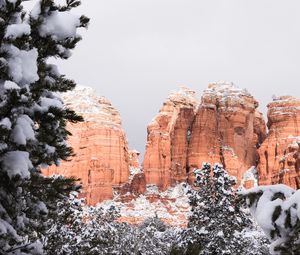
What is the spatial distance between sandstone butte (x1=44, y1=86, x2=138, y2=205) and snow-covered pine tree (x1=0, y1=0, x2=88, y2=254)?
111 meters

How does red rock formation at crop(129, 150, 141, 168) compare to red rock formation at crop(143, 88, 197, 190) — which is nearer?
red rock formation at crop(143, 88, 197, 190)

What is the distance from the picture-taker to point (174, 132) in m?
134

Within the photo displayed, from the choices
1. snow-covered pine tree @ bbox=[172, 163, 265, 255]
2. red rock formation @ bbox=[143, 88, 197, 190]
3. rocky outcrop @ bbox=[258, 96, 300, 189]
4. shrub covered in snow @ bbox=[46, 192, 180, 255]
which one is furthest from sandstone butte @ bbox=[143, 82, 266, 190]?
snow-covered pine tree @ bbox=[172, 163, 265, 255]

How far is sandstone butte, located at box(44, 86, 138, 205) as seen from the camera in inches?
4739

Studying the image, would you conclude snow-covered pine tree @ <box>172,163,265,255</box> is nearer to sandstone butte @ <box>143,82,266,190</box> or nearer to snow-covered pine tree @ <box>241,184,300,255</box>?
snow-covered pine tree @ <box>241,184,300,255</box>

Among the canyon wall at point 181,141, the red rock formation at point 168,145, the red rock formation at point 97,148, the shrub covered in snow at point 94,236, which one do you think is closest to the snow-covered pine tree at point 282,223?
the shrub covered in snow at point 94,236

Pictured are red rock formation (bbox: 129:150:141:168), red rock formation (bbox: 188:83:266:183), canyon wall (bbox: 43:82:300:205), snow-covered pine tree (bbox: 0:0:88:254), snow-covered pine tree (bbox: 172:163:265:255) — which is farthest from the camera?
red rock formation (bbox: 129:150:141:168)

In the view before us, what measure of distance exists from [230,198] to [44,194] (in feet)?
66.4

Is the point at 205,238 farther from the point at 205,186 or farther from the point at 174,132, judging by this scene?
the point at 174,132

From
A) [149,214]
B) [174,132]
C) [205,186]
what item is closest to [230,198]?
[205,186]

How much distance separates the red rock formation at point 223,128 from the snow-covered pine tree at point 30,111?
392ft

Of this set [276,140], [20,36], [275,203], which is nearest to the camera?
[275,203]

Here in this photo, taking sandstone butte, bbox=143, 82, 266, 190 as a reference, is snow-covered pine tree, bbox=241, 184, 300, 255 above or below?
below

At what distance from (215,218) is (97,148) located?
101m
